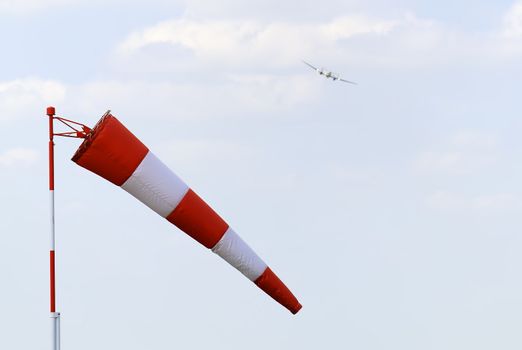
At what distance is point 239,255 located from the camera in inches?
1198

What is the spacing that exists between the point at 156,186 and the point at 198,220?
180cm

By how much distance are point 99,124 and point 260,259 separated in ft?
25.2

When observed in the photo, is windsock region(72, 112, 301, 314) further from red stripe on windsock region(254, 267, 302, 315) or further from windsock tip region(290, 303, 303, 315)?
→ windsock tip region(290, 303, 303, 315)

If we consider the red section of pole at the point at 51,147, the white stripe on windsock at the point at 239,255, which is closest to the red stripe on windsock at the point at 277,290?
the white stripe on windsock at the point at 239,255

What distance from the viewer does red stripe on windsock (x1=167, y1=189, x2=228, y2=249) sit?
2878 cm

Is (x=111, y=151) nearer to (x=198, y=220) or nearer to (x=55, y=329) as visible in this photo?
(x=198, y=220)

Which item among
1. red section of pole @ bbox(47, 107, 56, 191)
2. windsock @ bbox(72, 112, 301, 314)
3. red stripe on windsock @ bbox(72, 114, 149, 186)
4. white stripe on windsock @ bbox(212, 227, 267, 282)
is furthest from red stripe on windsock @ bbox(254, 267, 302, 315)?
red section of pole @ bbox(47, 107, 56, 191)

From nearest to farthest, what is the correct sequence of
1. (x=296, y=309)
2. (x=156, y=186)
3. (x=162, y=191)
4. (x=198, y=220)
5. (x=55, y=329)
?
(x=55, y=329)
(x=156, y=186)
(x=162, y=191)
(x=198, y=220)
(x=296, y=309)

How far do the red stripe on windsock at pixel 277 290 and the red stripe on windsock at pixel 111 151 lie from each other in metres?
6.50

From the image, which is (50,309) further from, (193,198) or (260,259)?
(260,259)

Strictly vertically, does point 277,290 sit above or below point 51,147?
below

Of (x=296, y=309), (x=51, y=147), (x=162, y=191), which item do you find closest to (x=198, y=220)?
(x=162, y=191)

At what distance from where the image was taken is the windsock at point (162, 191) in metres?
26.5

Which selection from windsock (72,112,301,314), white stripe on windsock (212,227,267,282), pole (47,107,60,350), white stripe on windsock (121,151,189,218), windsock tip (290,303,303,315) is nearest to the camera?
pole (47,107,60,350)
